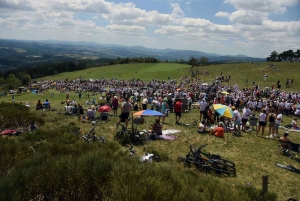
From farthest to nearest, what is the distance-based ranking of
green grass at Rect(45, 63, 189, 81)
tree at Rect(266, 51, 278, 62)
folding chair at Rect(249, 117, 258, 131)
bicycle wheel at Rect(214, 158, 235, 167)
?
tree at Rect(266, 51, 278, 62) → green grass at Rect(45, 63, 189, 81) → folding chair at Rect(249, 117, 258, 131) → bicycle wheel at Rect(214, 158, 235, 167)

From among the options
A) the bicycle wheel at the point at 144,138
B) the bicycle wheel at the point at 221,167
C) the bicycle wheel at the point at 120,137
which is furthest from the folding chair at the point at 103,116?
the bicycle wheel at the point at 221,167

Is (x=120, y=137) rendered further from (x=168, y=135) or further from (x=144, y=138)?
(x=168, y=135)

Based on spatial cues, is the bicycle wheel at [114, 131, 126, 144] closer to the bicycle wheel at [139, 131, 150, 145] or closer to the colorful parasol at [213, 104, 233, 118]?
the bicycle wheel at [139, 131, 150, 145]

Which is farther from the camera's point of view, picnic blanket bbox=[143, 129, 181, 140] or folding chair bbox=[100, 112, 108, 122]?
folding chair bbox=[100, 112, 108, 122]

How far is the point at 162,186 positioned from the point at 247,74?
49.2 meters

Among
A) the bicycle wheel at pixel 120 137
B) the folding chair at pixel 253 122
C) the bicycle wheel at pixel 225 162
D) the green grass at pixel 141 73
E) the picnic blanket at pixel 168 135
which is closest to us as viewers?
the bicycle wheel at pixel 225 162

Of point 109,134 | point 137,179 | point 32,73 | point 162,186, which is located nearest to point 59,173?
point 137,179

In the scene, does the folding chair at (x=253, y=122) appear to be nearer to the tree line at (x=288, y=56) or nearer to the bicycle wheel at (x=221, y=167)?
the bicycle wheel at (x=221, y=167)

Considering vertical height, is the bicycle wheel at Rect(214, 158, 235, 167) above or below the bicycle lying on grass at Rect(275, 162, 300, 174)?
above

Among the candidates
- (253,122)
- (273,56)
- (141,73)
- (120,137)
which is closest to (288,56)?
(273,56)

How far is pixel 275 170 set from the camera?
9.52 metres

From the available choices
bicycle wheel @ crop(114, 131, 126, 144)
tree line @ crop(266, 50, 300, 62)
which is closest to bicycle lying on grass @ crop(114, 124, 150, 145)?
bicycle wheel @ crop(114, 131, 126, 144)

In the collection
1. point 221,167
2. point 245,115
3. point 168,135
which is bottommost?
point 168,135

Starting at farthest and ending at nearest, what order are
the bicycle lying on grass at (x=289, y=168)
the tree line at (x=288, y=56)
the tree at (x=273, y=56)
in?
the tree at (x=273, y=56) → the tree line at (x=288, y=56) → the bicycle lying on grass at (x=289, y=168)
